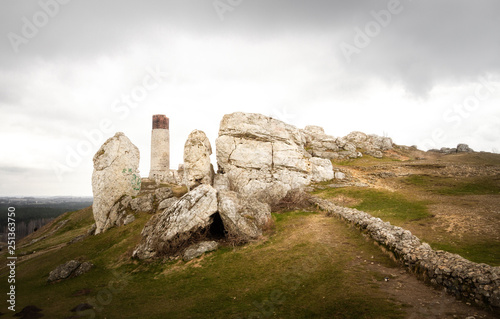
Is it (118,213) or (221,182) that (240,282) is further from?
(221,182)

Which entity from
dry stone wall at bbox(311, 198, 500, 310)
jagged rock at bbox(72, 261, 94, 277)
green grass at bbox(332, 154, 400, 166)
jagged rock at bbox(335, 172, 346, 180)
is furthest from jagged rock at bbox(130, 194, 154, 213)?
green grass at bbox(332, 154, 400, 166)

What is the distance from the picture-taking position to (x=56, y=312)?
11.1 m

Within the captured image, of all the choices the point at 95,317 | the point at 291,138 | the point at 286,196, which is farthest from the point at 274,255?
the point at 291,138

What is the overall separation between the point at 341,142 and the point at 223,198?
37137 mm

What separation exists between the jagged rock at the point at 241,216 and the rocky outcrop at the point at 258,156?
9792mm

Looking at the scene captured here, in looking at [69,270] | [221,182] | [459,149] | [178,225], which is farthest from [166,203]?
[459,149]

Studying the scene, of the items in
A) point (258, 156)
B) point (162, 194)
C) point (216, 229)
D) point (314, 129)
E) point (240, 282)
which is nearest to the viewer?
point (240, 282)

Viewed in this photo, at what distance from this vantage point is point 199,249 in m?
15.8

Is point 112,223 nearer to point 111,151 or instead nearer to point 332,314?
point 111,151

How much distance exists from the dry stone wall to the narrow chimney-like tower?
4210 cm

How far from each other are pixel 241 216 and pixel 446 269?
1175 centimetres

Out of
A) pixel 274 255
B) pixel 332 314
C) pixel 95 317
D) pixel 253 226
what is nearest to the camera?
pixel 332 314

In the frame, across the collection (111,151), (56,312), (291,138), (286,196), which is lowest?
(56,312)

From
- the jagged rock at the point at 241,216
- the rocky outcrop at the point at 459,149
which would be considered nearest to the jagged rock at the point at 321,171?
the jagged rock at the point at 241,216
